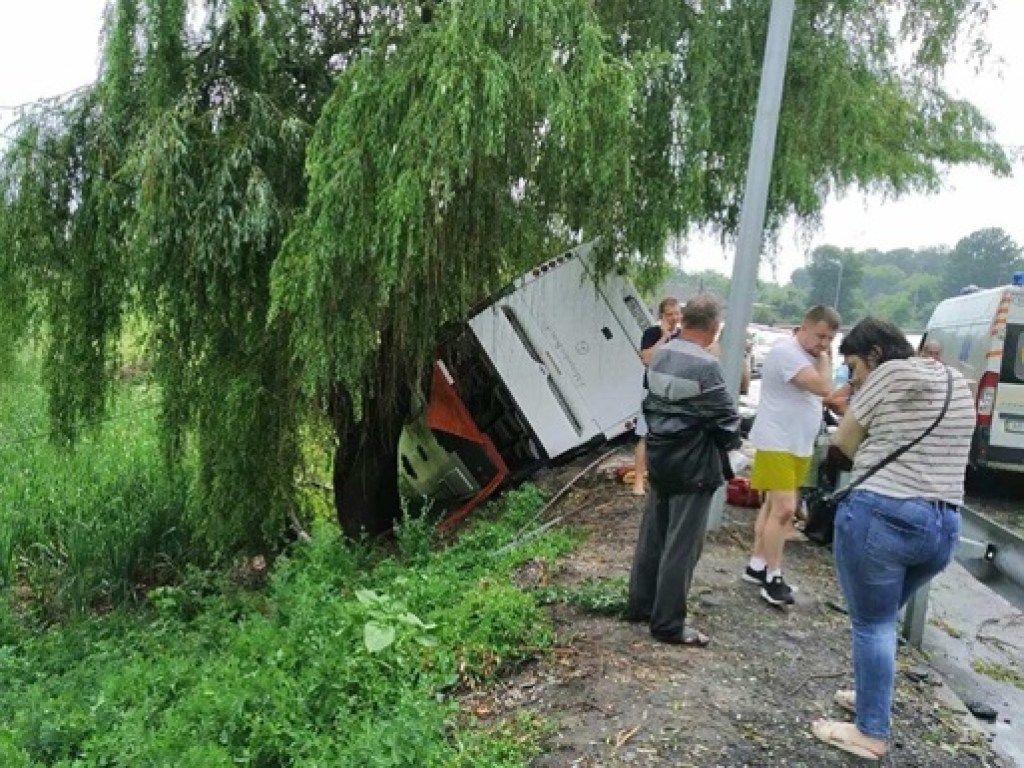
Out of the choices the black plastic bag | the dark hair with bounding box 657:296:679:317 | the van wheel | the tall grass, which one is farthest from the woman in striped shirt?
the van wheel

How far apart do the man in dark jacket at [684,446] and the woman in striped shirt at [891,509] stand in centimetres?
73

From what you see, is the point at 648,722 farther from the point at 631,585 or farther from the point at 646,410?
the point at 646,410

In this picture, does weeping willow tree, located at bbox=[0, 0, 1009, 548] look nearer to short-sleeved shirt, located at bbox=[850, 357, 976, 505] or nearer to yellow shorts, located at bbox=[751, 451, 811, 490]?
yellow shorts, located at bbox=[751, 451, 811, 490]

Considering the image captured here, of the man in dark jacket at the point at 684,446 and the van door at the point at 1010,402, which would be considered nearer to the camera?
the man in dark jacket at the point at 684,446

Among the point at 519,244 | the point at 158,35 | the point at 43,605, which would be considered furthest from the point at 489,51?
the point at 43,605

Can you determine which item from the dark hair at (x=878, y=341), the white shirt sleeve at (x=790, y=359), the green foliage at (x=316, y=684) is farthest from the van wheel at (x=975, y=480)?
the dark hair at (x=878, y=341)

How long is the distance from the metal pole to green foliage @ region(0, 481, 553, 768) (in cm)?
191

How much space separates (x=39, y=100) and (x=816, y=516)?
6598 millimetres

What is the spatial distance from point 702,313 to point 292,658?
2.62 metres

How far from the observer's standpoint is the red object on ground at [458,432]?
766 cm

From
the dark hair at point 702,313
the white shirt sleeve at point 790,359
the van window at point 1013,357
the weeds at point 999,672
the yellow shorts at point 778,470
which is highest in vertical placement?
the dark hair at point 702,313

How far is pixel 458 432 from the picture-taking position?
307 inches

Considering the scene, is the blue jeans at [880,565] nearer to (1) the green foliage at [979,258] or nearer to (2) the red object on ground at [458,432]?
(2) the red object on ground at [458,432]

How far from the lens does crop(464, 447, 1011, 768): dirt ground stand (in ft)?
11.1
